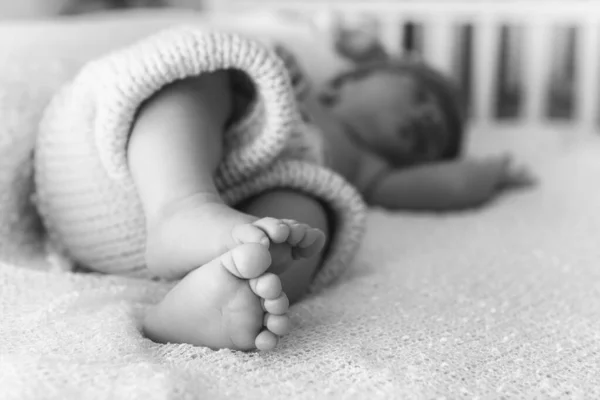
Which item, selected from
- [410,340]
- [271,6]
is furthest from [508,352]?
[271,6]

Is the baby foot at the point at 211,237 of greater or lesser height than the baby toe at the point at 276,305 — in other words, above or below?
above

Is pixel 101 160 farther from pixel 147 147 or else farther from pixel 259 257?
pixel 259 257

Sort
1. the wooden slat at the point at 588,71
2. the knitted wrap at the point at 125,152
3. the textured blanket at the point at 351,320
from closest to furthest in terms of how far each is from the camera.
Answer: the textured blanket at the point at 351,320
the knitted wrap at the point at 125,152
the wooden slat at the point at 588,71

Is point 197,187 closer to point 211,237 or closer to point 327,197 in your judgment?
point 211,237

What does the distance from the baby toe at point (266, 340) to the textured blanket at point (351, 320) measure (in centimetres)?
2

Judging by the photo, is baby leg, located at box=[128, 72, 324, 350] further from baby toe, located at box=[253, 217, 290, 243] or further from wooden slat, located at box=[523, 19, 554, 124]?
wooden slat, located at box=[523, 19, 554, 124]

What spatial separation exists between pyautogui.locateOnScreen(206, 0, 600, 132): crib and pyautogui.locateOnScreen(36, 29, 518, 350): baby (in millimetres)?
1028

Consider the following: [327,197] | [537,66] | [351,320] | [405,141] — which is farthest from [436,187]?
[537,66]

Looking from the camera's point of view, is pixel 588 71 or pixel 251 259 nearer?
pixel 251 259

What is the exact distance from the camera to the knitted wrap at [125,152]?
625mm

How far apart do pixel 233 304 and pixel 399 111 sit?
739mm

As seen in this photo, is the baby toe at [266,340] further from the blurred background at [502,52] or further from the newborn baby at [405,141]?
the blurred background at [502,52]

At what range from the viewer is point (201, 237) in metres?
0.52

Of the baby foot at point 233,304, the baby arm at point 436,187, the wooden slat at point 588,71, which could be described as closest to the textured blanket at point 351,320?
the baby foot at point 233,304
